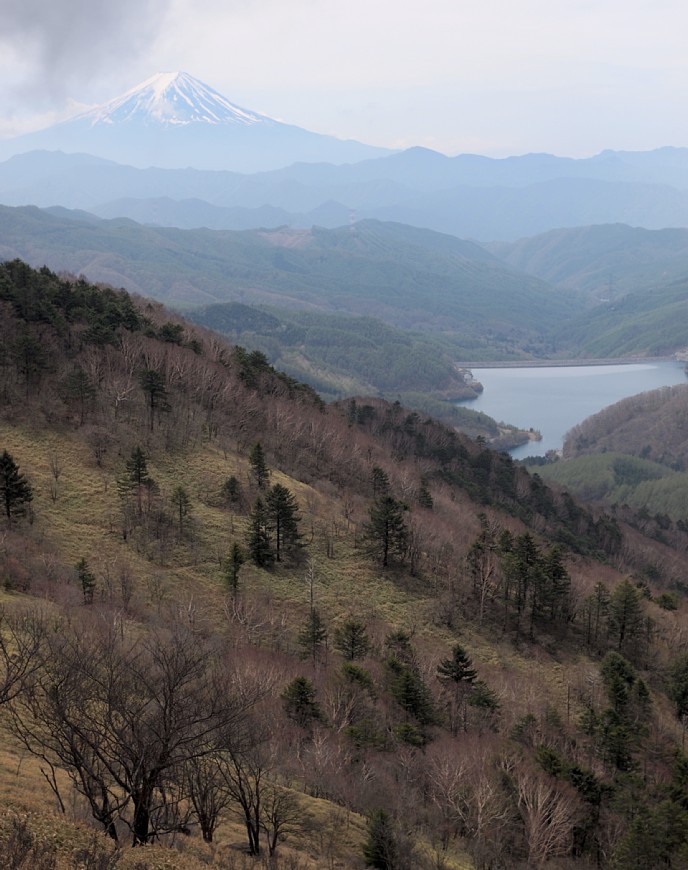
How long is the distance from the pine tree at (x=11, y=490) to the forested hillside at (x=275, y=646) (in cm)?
18

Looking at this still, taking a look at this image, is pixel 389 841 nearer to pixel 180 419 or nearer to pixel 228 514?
pixel 228 514

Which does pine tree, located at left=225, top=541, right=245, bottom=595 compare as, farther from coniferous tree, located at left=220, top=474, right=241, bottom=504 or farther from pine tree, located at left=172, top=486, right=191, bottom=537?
coniferous tree, located at left=220, top=474, right=241, bottom=504

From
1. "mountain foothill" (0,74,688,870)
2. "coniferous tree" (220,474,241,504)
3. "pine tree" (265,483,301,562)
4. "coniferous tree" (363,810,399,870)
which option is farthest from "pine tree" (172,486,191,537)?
"coniferous tree" (363,810,399,870)

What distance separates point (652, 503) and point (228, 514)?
→ 4412 inches

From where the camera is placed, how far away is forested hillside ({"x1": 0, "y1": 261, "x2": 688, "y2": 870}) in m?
17.1

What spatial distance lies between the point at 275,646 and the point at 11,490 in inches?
727

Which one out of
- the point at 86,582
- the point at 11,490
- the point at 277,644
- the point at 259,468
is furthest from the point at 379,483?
the point at 86,582

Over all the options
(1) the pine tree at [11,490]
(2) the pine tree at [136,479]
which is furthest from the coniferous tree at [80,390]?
(1) the pine tree at [11,490]

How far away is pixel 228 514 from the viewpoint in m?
48.8

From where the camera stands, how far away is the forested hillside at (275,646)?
17.1 m

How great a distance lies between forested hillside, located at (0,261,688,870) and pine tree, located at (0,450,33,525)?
0.18 meters

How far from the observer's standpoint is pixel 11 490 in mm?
39406

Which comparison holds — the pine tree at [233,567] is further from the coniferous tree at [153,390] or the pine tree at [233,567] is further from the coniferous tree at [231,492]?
the coniferous tree at [153,390]

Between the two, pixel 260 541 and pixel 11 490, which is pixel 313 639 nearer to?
pixel 260 541
